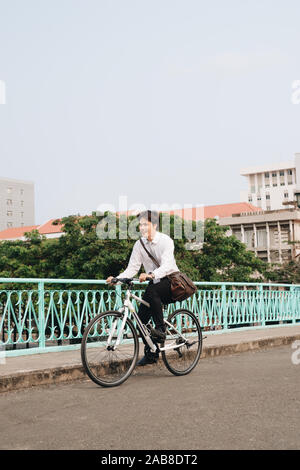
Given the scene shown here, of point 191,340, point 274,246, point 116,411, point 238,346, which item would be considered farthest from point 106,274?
point 274,246

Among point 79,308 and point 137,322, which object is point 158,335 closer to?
point 137,322

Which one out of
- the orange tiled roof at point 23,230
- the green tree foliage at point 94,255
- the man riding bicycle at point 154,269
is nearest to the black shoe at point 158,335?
the man riding bicycle at point 154,269

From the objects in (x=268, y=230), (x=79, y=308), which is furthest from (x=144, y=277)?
(x=268, y=230)

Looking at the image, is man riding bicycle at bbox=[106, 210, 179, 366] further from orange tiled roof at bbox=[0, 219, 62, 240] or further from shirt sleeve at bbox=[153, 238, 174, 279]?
orange tiled roof at bbox=[0, 219, 62, 240]

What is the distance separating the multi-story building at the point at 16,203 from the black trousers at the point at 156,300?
107 m

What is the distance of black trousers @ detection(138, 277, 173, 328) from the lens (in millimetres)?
6188

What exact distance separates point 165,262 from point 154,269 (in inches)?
10.3

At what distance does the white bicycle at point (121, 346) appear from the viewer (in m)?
5.54

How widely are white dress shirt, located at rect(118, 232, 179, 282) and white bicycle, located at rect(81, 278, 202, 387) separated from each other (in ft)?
0.95

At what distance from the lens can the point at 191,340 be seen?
671 centimetres

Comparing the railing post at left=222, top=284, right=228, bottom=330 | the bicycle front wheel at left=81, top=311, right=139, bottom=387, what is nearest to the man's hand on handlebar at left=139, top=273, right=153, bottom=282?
the bicycle front wheel at left=81, top=311, right=139, bottom=387

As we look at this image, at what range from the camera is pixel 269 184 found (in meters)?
123
